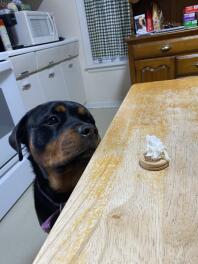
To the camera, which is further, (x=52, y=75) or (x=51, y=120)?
(x=52, y=75)

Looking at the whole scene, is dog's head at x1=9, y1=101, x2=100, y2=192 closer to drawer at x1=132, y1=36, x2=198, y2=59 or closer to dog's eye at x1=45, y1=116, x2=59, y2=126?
dog's eye at x1=45, y1=116, x2=59, y2=126

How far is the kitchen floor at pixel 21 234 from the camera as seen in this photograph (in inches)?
48.8

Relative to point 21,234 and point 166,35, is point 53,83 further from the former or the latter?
point 21,234

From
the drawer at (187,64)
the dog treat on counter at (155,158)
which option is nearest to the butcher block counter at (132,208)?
the dog treat on counter at (155,158)

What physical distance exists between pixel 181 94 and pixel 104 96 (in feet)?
7.42

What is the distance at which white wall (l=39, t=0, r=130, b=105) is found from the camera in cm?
283

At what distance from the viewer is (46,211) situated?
1022 millimetres

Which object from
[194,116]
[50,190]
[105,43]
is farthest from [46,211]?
[105,43]

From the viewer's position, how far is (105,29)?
2773 mm

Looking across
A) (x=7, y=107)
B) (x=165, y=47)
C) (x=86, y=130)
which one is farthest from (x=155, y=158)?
(x=165, y=47)

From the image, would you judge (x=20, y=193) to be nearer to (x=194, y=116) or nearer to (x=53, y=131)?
(x=53, y=131)

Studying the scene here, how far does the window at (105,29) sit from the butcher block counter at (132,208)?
2.28 m

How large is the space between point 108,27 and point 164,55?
1004 millimetres

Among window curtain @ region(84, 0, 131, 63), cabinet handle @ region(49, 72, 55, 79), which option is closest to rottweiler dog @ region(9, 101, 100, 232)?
cabinet handle @ region(49, 72, 55, 79)
